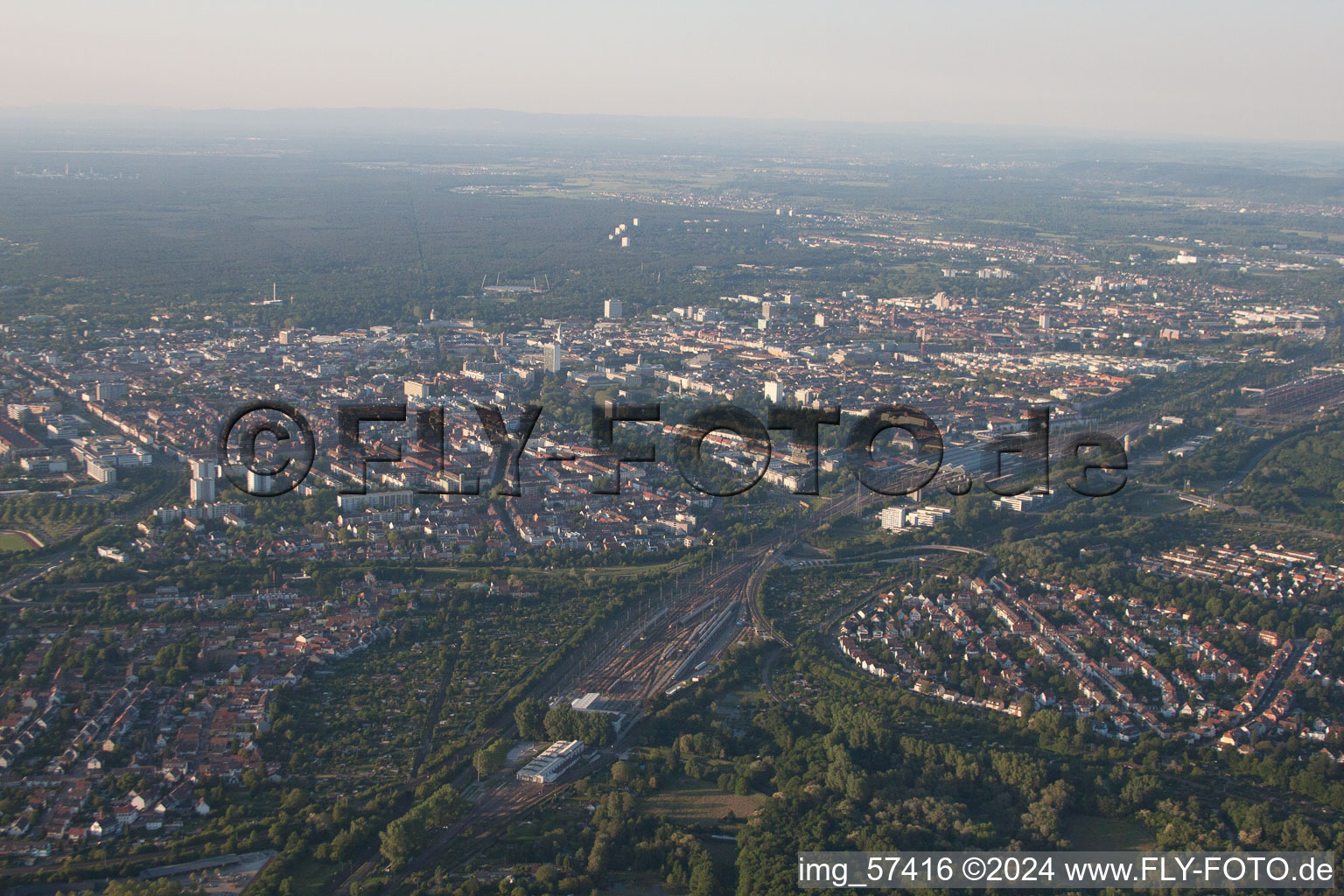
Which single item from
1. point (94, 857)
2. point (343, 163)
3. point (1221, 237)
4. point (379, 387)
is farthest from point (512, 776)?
point (343, 163)

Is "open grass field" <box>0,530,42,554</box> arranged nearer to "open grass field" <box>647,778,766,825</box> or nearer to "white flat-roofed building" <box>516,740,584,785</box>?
"white flat-roofed building" <box>516,740,584,785</box>

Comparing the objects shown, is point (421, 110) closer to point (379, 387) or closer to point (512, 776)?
point (379, 387)

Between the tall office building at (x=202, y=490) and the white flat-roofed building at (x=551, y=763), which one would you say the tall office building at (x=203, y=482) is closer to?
the tall office building at (x=202, y=490)

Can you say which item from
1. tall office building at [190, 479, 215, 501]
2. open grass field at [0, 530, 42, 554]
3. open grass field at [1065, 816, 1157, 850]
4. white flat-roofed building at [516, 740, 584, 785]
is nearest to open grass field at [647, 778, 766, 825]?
white flat-roofed building at [516, 740, 584, 785]

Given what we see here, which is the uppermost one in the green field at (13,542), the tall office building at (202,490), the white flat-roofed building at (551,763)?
the tall office building at (202,490)

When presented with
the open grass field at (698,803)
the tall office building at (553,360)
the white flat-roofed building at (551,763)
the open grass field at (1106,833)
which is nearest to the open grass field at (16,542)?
the white flat-roofed building at (551,763)

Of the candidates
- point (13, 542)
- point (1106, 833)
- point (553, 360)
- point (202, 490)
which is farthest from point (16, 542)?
point (553, 360)

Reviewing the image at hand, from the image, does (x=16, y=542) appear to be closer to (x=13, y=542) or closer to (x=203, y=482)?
(x=13, y=542)
